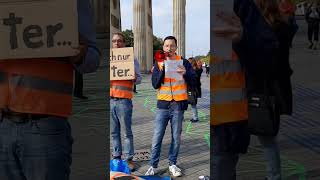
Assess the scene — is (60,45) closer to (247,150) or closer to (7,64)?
(7,64)

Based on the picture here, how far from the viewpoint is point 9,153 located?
2.29 metres

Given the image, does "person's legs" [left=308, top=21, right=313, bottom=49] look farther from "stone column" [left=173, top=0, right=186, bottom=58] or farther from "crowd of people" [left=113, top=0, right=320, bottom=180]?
"stone column" [left=173, top=0, right=186, bottom=58]

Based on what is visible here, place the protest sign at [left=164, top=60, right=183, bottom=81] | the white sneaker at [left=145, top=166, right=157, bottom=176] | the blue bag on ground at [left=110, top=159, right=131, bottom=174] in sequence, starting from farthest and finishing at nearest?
1. the protest sign at [left=164, top=60, right=183, bottom=81]
2. the white sneaker at [left=145, top=166, right=157, bottom=176]
3. the blue bag on ground at [left=110, top=159, right=131, bottom=174]

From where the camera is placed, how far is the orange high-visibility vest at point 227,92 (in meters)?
2.89

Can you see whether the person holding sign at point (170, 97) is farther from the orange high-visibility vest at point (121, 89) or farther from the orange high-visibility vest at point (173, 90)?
the orange high-visibility vest at point (121, 89)

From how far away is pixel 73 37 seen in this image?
2293 mm

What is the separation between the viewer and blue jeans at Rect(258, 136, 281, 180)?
3.16m

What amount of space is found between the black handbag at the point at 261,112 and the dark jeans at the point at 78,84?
977 mm

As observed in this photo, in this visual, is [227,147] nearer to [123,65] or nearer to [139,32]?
[123,65]

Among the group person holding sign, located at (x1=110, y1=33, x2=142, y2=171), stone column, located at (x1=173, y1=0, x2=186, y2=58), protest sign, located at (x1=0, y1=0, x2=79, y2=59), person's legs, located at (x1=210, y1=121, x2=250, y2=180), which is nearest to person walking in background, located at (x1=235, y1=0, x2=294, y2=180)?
person's legs, located at (x1=210, y1=121, x2=250, y2=180)

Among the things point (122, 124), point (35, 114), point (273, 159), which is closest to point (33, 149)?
point (35, 114)

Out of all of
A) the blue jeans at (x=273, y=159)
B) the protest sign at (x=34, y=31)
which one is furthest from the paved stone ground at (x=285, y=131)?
the protest sign at (x=34, y=31)

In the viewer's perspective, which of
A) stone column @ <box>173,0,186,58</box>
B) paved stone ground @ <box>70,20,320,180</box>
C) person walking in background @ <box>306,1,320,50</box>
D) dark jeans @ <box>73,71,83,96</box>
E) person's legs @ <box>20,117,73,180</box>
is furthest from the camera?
stone column @ <box>173,0,186,58</box>

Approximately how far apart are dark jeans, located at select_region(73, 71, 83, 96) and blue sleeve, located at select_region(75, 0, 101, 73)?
150mm
